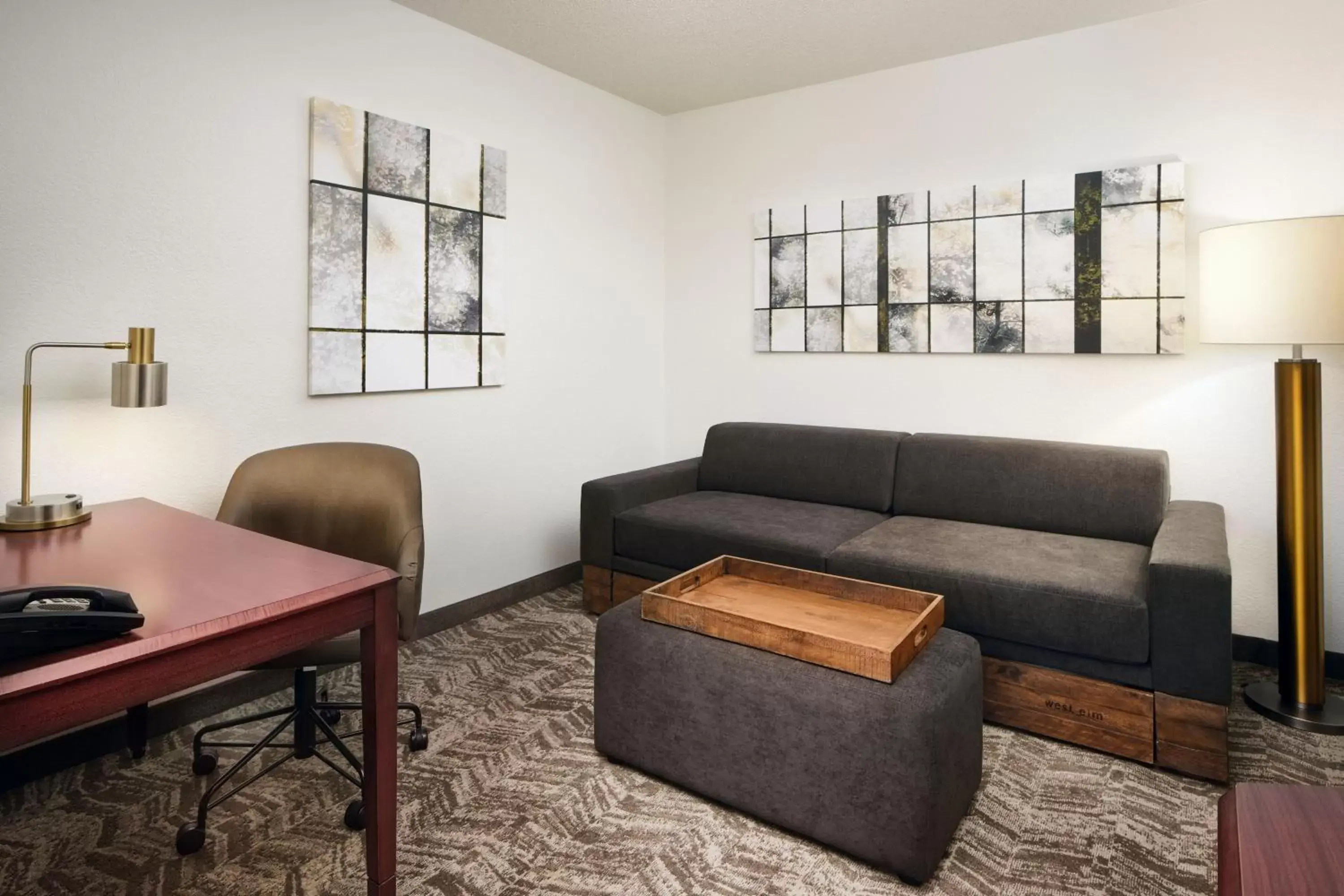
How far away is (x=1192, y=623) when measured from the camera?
7.13 feet

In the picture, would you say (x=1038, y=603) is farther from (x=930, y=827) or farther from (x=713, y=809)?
(x=713, y=809)

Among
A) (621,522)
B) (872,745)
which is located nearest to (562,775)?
(872,745)

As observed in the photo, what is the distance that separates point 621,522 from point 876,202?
198 cm

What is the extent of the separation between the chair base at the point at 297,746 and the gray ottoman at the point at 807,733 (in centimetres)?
68

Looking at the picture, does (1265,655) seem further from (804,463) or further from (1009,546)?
(804,463)

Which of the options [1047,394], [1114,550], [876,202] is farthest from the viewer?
[876,202]

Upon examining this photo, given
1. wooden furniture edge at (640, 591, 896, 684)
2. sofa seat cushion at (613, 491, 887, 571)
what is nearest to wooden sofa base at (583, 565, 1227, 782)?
sofa seat cushion at (613, 491, 887, 571)

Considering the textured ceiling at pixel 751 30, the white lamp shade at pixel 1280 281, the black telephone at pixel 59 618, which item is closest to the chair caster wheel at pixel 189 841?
the black telephone at pixel 59 618

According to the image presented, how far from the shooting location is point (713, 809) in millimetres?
2084

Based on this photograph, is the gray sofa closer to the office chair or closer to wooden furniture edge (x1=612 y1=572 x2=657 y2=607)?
wooden furniture edge (x1=612 y1=572 x2=657 y2=607)

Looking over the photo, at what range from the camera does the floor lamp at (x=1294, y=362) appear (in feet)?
7.75

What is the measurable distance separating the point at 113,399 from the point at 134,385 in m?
0.07

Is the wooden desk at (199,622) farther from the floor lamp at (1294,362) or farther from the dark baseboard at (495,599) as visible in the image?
the floor lamp at (1294,362)

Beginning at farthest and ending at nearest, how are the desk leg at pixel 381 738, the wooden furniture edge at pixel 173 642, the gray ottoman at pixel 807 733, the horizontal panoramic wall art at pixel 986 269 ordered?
the horizontal panoramic wall art at pixel 986 269, the gray ottoman at pixel 807 733, the desk leg at pixel 381 738, the wooden furniture edge at pixel 173 642
